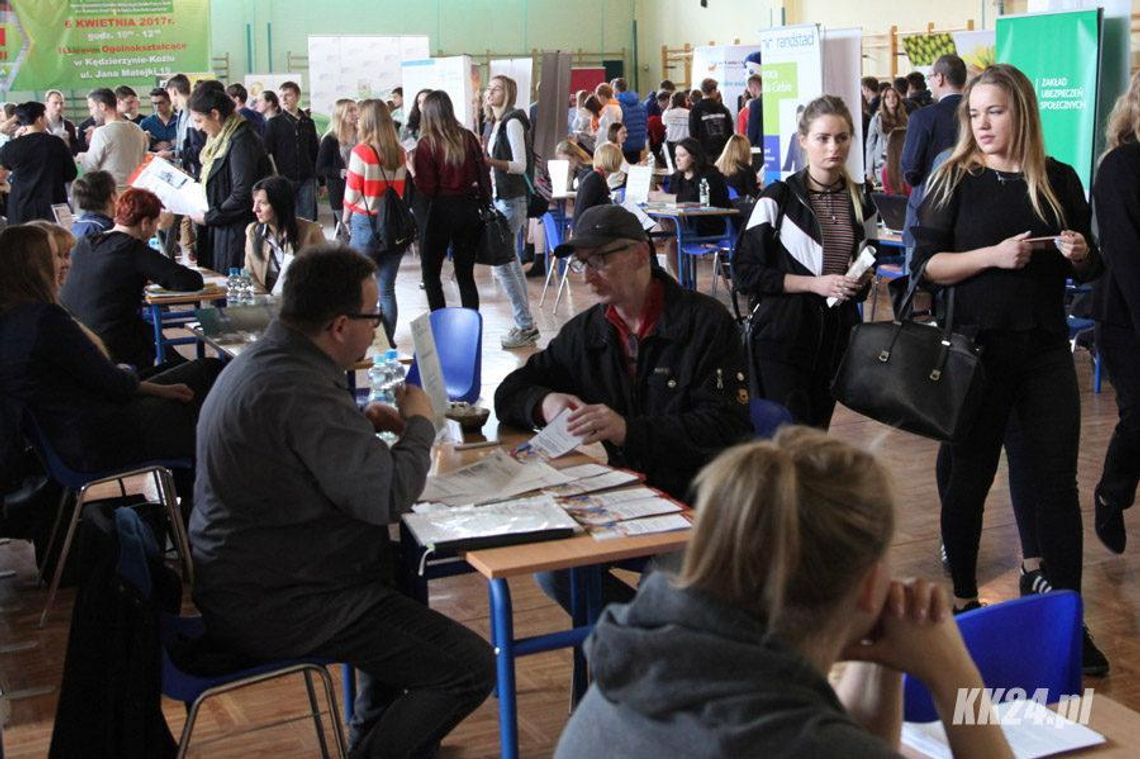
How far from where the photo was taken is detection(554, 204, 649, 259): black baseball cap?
323 centimetres

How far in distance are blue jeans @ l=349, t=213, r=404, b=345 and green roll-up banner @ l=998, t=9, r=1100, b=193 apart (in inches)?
141

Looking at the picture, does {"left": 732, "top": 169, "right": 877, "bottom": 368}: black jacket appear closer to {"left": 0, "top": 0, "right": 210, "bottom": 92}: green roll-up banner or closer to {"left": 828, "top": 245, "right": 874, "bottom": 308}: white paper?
{"left": 828, "top": 245, "right": 874, "bottom": 308}: white paper

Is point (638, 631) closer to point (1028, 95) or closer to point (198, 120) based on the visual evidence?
point (1028, 95)

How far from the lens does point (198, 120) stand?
7.29 meters

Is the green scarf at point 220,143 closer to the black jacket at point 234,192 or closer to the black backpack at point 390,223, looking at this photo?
the black jacket at point 234,192

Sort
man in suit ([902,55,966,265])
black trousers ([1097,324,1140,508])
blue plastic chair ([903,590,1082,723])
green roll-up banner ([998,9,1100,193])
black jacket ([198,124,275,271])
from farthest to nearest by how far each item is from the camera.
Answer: man in suit ([902,55,966,265]) < green roll-up banner ([998,9,1100,193]) < black jacket ([198,124,275,271]) < black trousers ([1097,324,1140,508]) < blue plastic chair ([903,590,1082,723])

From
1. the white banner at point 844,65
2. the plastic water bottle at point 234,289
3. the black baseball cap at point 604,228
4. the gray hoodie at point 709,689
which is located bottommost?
the plastic water bottle at point 234,289

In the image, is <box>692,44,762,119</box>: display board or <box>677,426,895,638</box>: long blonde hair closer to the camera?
<box>677,426,895,638</box>: long blonde hair

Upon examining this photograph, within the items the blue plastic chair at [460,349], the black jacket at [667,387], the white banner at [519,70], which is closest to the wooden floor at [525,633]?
the black jacket at [667,387]

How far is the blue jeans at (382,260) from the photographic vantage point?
7906 millimetres

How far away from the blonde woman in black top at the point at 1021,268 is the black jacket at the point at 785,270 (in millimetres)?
474

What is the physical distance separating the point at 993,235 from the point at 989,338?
258 mm

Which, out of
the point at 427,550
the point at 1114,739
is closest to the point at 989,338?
the point at 427,550

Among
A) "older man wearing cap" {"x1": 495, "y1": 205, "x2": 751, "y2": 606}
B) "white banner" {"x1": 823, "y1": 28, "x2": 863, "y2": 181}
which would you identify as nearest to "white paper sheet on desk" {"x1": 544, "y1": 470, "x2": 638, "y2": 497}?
"older man wearing cap" {"x1": 495, "y1": 205, "x2": 751, "y2": 606}
